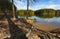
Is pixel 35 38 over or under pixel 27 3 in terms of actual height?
under

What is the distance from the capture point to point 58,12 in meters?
56.9

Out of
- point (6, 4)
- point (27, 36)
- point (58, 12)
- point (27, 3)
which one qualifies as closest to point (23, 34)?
point (27, 36)

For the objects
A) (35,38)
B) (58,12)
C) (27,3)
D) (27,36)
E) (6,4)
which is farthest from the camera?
(58,12)

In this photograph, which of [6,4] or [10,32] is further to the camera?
[6,4]

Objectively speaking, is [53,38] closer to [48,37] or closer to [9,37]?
[48,37]

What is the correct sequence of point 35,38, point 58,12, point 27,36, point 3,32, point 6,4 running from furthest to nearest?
point 58,12, point 6,4, point 3,32, point 35,38, point 27,36

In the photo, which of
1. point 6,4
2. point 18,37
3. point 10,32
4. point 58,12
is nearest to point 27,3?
point 6,4

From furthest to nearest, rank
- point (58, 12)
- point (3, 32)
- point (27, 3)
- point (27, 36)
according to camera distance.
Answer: point (58, 12), point (27, 3), point (3, 32), point (27, 36)

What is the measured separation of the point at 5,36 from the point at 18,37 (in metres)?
0.96

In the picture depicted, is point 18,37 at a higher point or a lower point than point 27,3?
lower

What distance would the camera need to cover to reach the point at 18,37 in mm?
9883

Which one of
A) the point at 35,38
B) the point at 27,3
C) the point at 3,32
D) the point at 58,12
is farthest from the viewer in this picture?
the point at 58,12

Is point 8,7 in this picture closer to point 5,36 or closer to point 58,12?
point 5,36

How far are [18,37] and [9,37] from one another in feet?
2.01
